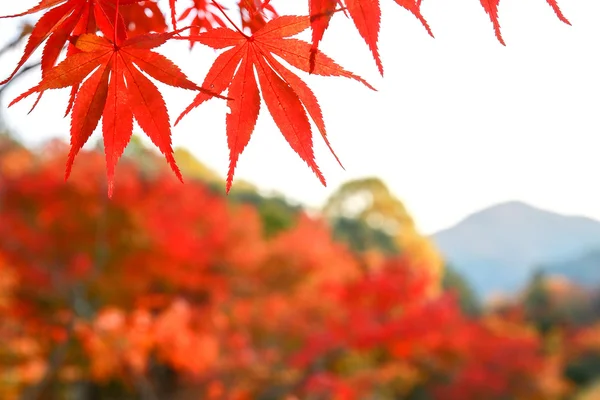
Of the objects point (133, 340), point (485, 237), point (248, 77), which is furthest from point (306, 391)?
point (485, 237)

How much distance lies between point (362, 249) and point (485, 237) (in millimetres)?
32639

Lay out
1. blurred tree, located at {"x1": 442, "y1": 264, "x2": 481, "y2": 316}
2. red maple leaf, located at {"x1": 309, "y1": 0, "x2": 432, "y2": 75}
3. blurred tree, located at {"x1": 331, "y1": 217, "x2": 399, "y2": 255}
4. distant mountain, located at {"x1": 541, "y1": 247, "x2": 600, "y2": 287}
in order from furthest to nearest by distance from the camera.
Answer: distant mountain, located at {"x1": 541, "y1": 247, "x2": 600, "y2": 287} < blurred tree, located at {"x1": 442, "y1": 264, "x2": 481, "y2": 316} < blurred tree, located at {"x1": 331, "y1": 217, "x2": 399, "y2": 255} < red maple leaf, located at {"x1": 309, "y1": 0, "x2": 432, "y2": 75}

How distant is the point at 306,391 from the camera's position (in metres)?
7.17

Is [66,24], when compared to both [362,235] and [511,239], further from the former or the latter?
[511,239]

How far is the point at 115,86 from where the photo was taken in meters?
0.51

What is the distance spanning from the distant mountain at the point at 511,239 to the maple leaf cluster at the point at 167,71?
39968 mm

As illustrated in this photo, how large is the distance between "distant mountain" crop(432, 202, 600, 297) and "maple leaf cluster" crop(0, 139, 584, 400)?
1214 inches

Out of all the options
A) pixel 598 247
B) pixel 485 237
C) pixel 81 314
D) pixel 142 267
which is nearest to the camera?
pixel 81 314

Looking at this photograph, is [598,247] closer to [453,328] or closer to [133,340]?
[453,328]

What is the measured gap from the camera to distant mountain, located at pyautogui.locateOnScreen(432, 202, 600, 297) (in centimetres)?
4088

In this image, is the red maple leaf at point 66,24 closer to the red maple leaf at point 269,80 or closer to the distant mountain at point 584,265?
the red maple leaf at point 269,80

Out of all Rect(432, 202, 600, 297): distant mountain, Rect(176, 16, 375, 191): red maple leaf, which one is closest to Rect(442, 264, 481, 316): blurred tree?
Rect(176, 16, 375, 191): red maple leaf

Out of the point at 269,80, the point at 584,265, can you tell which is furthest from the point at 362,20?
the point at 584,265

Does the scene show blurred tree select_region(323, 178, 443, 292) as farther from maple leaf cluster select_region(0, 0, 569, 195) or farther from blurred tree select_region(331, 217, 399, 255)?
maple leaf cluster select_region(0, 0, 569, 195)
